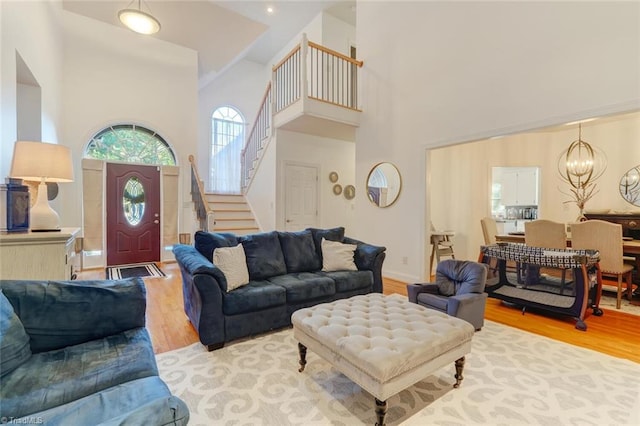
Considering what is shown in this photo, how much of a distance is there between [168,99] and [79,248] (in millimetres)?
3346

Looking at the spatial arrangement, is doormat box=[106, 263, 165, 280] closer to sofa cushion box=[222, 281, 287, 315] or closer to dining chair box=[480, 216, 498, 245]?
sofa cushion box=[222, 281, 287, 315]

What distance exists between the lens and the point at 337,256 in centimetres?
349

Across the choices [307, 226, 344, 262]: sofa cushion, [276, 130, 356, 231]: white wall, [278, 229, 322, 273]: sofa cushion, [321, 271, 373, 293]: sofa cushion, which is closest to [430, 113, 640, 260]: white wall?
[276, 130, 356, 231]: white wall

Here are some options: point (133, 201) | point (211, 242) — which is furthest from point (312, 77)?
point (133, 201)

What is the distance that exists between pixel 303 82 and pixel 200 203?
2982 millimetres

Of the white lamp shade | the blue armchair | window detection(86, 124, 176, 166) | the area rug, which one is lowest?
the area rug

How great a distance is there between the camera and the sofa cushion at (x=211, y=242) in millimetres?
2975

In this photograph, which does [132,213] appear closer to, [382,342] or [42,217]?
[42,217]

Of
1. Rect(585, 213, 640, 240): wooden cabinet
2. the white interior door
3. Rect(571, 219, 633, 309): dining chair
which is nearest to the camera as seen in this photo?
Rect(571, 219, 633, 309): dining chair

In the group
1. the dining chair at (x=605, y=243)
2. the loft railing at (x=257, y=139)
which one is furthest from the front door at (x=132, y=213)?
the dining chair at (x=605, y=243)

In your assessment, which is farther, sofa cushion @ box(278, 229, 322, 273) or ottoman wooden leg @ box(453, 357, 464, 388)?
sofa cushion @ box(278, 229, 322, 273)

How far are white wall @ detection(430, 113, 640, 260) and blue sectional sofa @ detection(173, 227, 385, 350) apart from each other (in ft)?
10.0

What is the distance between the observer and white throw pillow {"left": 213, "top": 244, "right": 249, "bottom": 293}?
2.72m

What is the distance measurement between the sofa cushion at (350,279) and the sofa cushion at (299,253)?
0.80 feet
